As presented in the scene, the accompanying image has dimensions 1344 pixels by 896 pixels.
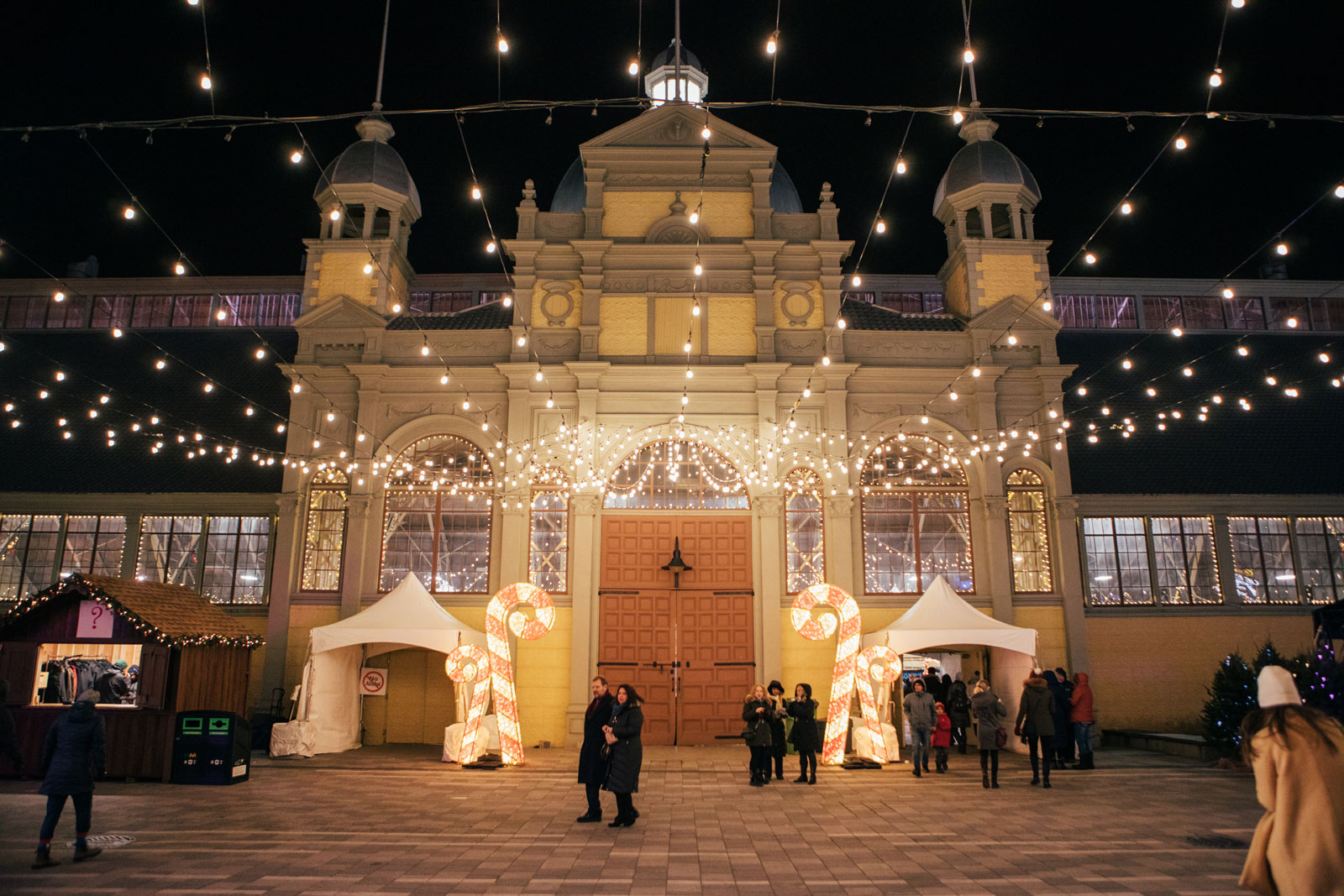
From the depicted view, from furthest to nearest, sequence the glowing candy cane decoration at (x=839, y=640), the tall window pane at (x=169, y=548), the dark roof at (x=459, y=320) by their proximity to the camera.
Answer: the dark roof at (x=459, y=320) < the tall window pane at (x=169, y=548) < the glowing candy cane decoration at (x=839, y=640)

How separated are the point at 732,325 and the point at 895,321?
356 centimetres

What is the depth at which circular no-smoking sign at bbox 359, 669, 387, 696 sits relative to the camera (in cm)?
1524

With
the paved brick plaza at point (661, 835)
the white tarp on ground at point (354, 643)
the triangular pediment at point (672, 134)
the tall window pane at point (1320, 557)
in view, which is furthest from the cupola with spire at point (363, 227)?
the tall window pane at point (1320, 557)

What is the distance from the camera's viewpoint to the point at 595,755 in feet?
29.3

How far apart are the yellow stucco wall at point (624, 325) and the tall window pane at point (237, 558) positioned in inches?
307

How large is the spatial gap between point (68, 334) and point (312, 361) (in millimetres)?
9124

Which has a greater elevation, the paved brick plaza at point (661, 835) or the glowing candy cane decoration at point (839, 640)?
the glowing candy cane decoration at point (839, 640)

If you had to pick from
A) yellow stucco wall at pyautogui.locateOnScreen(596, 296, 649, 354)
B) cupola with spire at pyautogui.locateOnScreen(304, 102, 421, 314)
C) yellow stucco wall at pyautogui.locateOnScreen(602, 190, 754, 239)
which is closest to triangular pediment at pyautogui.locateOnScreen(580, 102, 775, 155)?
yellow stucco wall at pyautogui.locateOnScreen(602, 190, 754, 239)

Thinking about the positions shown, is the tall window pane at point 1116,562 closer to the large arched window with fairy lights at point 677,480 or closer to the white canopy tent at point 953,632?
the white canopy tent at point 953,632

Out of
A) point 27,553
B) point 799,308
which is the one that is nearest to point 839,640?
point 799,308

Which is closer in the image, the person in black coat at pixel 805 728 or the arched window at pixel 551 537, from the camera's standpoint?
the person in black coat at pixel 805 728

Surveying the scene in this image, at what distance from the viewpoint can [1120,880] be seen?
6.53 meters

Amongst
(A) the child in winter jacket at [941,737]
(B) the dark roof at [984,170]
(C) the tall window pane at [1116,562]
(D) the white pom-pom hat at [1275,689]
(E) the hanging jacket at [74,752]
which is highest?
(B) the dark roof at [984,170]

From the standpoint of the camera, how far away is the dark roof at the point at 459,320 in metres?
17.4
